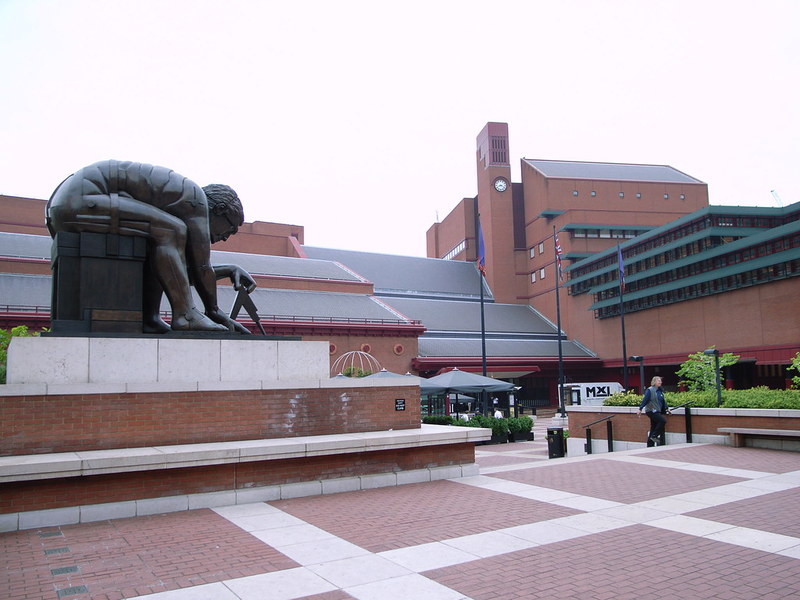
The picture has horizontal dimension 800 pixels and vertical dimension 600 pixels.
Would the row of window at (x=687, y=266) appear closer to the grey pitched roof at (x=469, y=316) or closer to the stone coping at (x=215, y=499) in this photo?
the grey pitched roof at (x=469, y=316)

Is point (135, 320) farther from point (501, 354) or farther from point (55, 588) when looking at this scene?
point (501, 354)

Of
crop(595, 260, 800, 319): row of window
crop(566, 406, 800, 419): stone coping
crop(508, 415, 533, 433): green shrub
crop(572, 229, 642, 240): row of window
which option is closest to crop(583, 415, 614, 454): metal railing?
crop(566, 406, 800, 419): stone coping

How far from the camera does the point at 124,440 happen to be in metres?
8.45

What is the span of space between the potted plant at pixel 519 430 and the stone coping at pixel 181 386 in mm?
14166

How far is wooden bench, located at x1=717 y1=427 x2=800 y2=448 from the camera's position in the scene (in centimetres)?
1329

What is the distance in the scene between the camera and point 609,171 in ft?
229

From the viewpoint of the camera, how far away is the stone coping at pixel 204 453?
7.10 m

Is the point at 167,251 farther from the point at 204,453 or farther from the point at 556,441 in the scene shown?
the point at 556,441

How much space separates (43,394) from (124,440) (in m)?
1.19

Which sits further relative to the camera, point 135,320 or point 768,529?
point 135,320

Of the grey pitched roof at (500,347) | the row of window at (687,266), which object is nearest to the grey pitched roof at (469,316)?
the grey pitched roof at (500,347)

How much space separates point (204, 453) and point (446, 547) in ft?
11.6

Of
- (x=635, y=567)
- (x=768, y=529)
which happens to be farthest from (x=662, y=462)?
(x=635, y=567)

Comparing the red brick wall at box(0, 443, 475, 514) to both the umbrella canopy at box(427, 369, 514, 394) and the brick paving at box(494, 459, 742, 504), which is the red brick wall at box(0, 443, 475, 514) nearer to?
the brick paving at box(494, 459, 742, 504)
